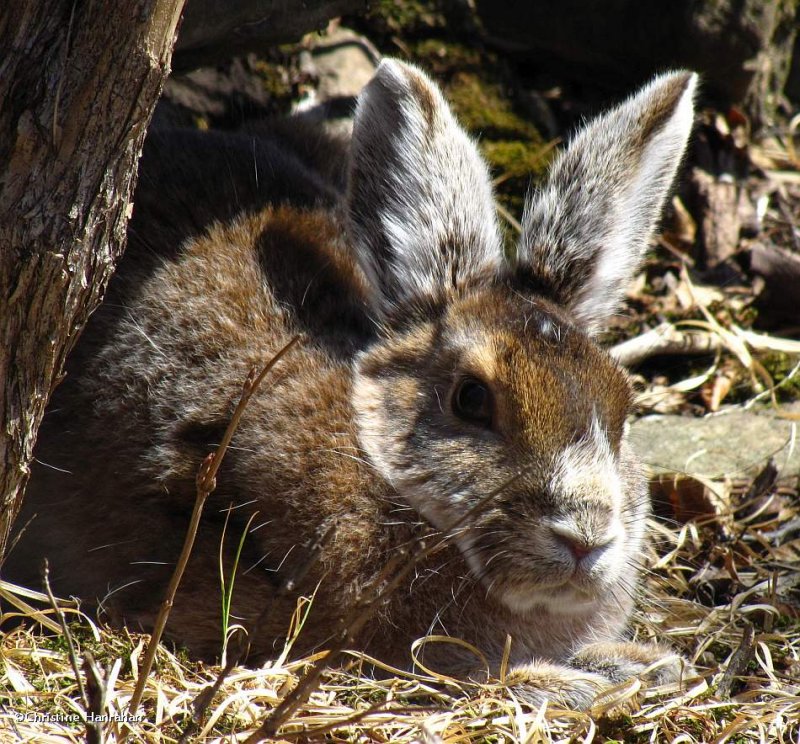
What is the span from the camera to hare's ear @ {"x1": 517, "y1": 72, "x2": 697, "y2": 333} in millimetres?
4223

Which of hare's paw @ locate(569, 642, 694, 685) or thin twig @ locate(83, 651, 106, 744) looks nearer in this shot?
thin twig @ locate(83, 651, 106, 744)

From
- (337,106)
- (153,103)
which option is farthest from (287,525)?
(337,106)

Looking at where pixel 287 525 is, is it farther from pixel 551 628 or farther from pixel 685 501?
pixel 685 501

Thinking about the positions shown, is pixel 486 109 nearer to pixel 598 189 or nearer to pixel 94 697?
pixel 598 189

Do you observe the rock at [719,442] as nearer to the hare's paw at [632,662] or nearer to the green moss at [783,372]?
the green moss at [783,372]

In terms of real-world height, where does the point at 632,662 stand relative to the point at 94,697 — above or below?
Answer: below

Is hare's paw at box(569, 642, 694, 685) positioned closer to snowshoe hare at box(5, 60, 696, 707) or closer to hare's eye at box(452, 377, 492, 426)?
snowshoe hare at box(5, 60, 696, 707)

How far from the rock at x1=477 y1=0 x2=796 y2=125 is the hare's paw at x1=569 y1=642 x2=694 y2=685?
4.02 m

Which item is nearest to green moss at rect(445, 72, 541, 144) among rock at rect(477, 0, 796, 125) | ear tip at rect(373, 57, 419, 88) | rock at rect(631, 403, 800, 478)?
rock at rect(477, 0, 796, 125)

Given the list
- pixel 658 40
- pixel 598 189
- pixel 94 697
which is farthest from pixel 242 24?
pixel 94 697

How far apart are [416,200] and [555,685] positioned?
1.99 meters

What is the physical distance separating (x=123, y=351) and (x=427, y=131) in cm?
154

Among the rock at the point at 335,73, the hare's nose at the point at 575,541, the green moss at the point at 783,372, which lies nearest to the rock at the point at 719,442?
→ the green moss at the point at 783,372

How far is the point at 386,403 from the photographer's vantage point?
155 inches
